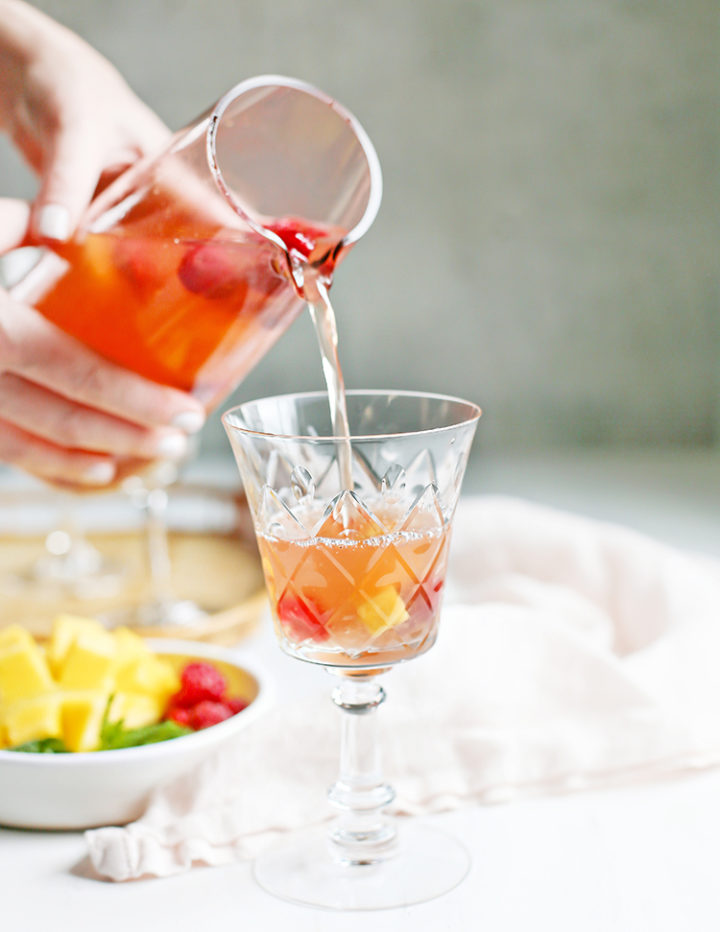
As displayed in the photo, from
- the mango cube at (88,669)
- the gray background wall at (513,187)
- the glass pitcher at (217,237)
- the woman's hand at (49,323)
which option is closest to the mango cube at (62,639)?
the mango cube at (88,669)

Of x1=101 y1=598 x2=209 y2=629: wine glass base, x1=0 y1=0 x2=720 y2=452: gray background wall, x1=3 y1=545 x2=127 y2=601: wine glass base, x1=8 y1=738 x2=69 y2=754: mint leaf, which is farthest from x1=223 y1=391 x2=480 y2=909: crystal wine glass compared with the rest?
x1=0 y1=0 x2=720 y2=452: gray background wall

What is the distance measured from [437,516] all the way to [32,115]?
0.57 m

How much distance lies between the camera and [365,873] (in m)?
0.86

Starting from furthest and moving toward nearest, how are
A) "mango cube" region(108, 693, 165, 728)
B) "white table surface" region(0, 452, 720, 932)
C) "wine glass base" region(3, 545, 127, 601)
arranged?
"wine glass base" region(3, 545, 127, 601) < "mango cube" region(108, 693, 165, 728) < "white table surface" region(0, 452, 720, 932)

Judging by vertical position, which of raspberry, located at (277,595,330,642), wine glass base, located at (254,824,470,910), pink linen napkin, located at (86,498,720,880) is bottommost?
wine glass base, located at (254,824,470,910)

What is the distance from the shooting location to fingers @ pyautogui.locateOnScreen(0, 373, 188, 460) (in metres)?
0.97

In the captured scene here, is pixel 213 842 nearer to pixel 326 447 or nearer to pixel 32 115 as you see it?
pixel 326 447

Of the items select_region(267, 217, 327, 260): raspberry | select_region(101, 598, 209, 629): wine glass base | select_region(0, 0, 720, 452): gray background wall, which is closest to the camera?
select_region(267, 217, 327, 260): raspberry

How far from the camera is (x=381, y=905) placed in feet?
2.68

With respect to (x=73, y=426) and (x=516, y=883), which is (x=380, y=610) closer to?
(x=516, y=883)

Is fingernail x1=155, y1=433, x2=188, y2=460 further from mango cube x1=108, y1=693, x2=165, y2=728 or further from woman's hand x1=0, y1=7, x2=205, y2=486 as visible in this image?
mango cube x1=108, y1=693, x2=165, y2=728

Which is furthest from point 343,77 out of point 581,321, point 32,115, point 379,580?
point 379,580

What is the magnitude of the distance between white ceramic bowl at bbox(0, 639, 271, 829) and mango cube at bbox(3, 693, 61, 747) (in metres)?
0.05

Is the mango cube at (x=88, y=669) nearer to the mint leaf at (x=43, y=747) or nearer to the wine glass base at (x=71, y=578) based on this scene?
the mint leaf at (x=43, y=747)
